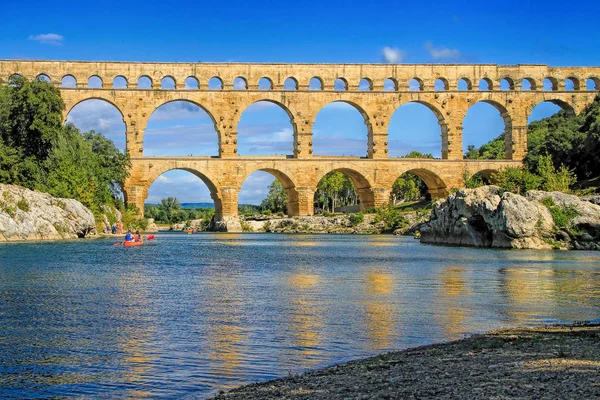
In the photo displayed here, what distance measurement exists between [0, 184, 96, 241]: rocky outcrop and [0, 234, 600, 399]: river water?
37.9 ft

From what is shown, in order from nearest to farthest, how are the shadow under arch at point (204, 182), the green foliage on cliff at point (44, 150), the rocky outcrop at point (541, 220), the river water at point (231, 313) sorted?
the river water at point (231, 313), the rocky outcrop at point (541, 220), the green foliage on cliff at point (44, 150), the shadow under arch at point (204, 182)

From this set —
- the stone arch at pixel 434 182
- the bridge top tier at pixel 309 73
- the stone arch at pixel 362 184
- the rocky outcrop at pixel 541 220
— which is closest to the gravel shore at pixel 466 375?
the rocky outcrop at pixel 541 220

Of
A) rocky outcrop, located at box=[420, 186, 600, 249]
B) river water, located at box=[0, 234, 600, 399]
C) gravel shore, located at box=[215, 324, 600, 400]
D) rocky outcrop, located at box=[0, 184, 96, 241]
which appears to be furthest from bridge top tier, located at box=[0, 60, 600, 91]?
Answer: gravel shore, located at box=[215, 324, 600, 400]

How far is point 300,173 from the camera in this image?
51.8 m

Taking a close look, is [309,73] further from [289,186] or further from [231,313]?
[231,313]

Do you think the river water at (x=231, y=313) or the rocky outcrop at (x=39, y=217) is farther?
the rocky outcrop at (x=39, y=217)

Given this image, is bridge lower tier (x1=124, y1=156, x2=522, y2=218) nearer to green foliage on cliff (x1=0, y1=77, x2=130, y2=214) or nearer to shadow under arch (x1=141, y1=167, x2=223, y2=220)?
shadow under arch (x1=141, y1=167, x2=223, y2=220)

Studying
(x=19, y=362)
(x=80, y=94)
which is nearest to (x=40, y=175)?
(x=80, y=94)

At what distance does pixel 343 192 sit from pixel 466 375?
74.4m

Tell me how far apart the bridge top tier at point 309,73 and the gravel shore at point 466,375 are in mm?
44860

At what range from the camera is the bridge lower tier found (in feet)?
163

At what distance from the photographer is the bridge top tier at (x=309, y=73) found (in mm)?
49375

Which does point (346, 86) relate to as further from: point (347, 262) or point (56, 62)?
point (347, 262)

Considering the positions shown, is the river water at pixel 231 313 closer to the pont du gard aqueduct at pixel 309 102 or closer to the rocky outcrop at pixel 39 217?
the rocky outcrop at pixel 39 217
